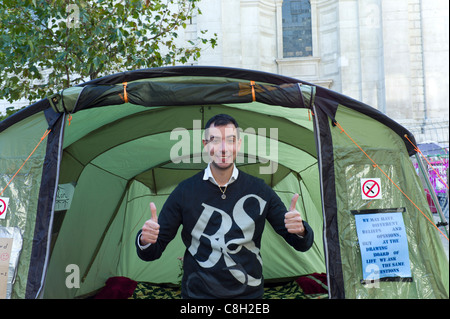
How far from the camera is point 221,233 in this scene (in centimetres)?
306

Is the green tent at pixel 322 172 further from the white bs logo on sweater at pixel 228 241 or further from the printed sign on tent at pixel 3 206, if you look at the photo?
the white bs logo on sweater at pixel 228 241

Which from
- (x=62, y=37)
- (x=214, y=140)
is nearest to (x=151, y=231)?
(x=214, y=140)

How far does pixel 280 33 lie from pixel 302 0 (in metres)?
1.46

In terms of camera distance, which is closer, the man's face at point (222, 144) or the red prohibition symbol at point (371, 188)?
the man's face at point (222, 144)

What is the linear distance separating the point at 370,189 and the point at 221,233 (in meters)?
1.25

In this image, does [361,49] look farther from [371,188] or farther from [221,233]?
[221,233]

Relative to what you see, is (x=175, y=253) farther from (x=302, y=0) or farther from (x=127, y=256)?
(x=302, y=0)

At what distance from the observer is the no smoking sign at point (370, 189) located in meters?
3.57

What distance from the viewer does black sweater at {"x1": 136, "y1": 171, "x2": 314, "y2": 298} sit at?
2.99 m

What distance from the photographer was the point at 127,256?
5965 mm

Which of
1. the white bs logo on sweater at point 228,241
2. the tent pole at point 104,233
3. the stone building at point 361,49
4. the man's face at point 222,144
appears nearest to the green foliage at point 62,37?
the tent pole at point 104,233

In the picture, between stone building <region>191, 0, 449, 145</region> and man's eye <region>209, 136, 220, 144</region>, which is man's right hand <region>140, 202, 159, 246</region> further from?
stone building <region>191, 0, 449, 145</region>
